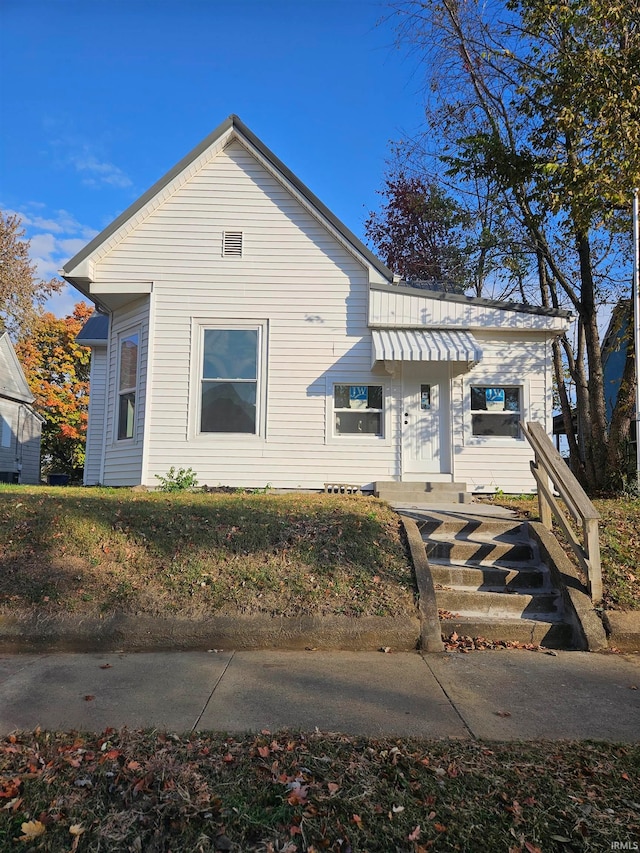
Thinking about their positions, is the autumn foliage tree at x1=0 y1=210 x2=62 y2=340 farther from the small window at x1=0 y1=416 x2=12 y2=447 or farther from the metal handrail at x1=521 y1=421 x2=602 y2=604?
the metal handrail at x1=521 y1=421 x2=602 y2=604

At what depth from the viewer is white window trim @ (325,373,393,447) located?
10.2 meters

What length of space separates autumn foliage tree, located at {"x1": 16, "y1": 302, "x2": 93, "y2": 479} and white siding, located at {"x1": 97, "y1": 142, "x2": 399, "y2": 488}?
2535 centimetres

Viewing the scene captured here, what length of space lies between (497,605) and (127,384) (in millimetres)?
8342

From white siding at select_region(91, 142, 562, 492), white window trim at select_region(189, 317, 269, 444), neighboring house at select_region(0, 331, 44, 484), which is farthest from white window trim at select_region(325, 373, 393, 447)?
neighboring house at select_region(0, 331, 44, 484)

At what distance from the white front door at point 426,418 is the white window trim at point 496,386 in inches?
14.7

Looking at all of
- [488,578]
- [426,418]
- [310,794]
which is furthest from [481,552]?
[426,418]

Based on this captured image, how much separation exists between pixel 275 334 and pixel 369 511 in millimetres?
4754

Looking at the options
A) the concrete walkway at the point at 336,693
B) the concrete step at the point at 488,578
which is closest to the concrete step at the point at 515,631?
the concrete walkway at the point at 336,693

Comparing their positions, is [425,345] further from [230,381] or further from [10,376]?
[10,376]

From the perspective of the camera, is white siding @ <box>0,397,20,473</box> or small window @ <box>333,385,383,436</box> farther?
white siding @ <box>0,397,20,473</box>

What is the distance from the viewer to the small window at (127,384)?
10.9 meters

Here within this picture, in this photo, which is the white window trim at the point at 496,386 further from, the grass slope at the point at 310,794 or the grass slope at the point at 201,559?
the grass slope at the point at 310,794

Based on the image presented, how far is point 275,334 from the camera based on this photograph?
1036 centimetres

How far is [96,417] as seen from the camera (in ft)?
44.4
